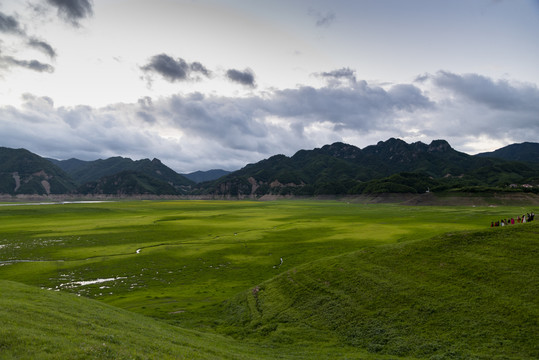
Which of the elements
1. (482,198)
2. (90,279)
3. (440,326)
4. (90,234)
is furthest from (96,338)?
(482,198)

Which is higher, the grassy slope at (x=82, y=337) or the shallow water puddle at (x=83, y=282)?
the grassy slope at (x=82, y=337)

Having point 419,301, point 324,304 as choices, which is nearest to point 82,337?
point 324,304

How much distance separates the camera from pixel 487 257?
26.6 m

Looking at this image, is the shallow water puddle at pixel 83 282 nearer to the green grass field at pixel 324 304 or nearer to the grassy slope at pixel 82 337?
the green grass field at pixel 324 304

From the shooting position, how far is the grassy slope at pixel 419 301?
64.6 feet

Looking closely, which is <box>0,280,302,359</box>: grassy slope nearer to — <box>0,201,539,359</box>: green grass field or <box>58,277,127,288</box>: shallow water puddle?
<box>0,201,539,359</box>: green grass field

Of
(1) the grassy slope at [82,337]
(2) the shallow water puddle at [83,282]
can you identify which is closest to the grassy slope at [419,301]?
(1) the grassy slope at [82,337]

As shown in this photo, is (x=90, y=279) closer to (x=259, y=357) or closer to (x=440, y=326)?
(x=259, y=357)

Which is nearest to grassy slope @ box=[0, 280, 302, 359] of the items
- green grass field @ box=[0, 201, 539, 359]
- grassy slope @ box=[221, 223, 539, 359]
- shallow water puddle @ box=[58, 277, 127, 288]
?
green grass field @ box=[0, 201, 539, 359]

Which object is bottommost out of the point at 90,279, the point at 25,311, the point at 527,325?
the point at 90,279

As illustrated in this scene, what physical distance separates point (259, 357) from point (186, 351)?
5.36 meters

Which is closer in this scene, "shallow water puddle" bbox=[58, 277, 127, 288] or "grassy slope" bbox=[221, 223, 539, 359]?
"grassy slope" bbox=[221, 223, 539, 359]

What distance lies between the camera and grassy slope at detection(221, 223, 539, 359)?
1969 cm

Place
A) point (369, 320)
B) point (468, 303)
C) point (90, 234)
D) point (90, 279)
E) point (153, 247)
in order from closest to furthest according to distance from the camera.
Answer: point (468, 303) → point (369, 320) → point (90, 279) → point (153, 247) → point (90, 234)
